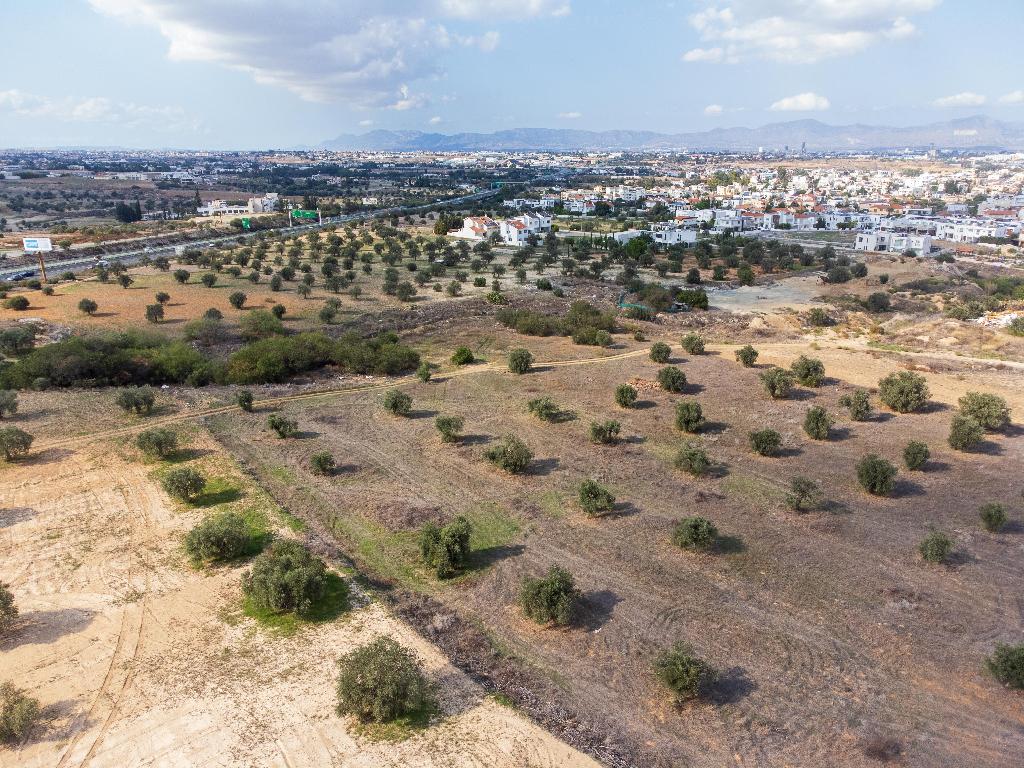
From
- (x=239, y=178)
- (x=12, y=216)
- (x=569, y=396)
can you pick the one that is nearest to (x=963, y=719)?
(x=569, y=396)

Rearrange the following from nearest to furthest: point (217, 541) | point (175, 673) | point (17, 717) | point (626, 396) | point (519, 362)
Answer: point (17, 717), point (175, 673), point (217, 541), point (626, 396), point (519, 362)

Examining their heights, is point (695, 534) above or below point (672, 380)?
below

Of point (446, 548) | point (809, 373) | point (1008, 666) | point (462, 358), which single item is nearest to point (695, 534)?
point (446, 548)

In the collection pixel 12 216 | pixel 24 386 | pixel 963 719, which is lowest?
pixel 963 719

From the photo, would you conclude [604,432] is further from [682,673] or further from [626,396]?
[682,673]

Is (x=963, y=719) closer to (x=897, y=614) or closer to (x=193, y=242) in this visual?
(x=897, y=614)

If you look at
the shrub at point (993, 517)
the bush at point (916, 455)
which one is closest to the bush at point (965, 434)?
the bush at point (916, 455)

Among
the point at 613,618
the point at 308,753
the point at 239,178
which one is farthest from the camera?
the point at 239,178
